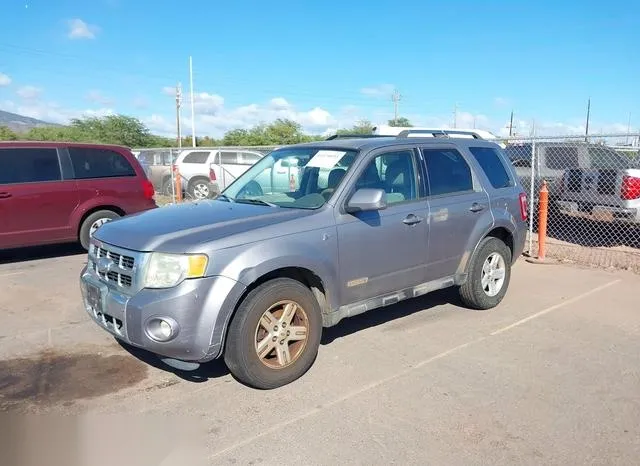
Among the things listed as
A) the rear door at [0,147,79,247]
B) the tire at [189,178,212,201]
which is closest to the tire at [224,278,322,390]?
the rear door at [0,147,79,247]

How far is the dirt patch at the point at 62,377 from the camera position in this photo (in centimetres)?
396

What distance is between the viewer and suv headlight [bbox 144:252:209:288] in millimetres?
3674

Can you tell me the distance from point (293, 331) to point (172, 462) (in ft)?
4.18

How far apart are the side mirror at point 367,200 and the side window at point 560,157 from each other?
819 cm

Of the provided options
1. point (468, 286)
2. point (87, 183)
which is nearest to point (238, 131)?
A: point (87, 183)

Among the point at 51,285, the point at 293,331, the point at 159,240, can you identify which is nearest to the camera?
the point at 159,240

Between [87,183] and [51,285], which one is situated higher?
[87,183]

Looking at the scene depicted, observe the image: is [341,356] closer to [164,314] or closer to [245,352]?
[245,352]

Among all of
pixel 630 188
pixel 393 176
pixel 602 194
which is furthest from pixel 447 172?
pixel 602 194

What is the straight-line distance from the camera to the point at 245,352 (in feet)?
12.6

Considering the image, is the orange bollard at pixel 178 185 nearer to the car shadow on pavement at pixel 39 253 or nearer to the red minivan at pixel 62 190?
the car shadow on pavement at pixel 39 253

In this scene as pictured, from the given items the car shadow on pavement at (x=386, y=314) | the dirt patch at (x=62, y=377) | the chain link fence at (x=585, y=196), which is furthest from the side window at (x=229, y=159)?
the dirt patch at (x=62, y=377)

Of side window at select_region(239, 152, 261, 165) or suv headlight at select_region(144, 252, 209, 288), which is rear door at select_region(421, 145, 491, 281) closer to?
suv headlight at select_region(144, 252, 209, 288)

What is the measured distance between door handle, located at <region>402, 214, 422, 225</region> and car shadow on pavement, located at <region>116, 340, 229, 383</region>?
1964 millimetres
